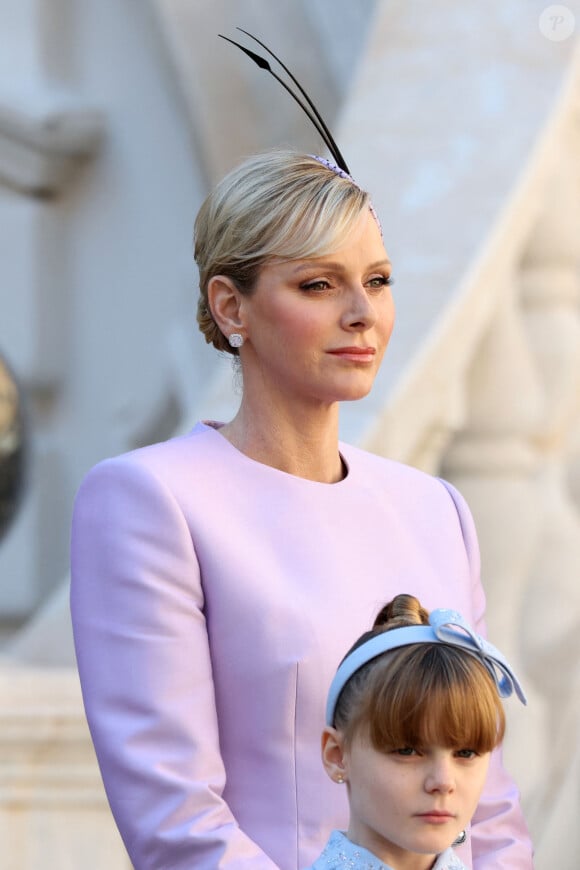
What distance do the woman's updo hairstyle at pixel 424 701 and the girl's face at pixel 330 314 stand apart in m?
0.28

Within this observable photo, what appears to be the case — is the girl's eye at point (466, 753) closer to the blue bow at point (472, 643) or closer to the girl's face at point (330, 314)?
the blue bow at point (472, 643)

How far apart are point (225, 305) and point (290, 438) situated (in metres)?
0.14

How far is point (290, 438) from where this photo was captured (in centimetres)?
170

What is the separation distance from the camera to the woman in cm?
156

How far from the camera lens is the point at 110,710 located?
1572 mm

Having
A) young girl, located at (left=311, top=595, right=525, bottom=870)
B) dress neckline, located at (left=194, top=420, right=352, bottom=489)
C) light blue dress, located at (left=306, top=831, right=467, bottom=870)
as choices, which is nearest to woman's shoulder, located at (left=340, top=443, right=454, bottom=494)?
dress neckline, located at (left=194, top=420, right=352, bottom=489)

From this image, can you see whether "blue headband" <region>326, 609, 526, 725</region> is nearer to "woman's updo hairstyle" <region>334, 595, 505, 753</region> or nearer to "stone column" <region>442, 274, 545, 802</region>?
"woman's updo hairstyle" <region>334, 595, 505, 753</region>

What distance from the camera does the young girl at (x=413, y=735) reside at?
1.44 metres

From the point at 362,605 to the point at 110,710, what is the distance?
0.25 m

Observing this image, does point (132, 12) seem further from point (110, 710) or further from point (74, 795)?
point (110, 710)

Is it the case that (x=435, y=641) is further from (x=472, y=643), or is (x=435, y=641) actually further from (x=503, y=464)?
(x=503, y=464)

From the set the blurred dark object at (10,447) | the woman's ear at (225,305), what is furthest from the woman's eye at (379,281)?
the blurred dark object at (10,447)

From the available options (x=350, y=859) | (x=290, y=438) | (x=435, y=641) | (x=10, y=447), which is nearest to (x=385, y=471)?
(x=290, y=438)

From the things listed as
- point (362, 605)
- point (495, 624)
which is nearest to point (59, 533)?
point (495, 624)
